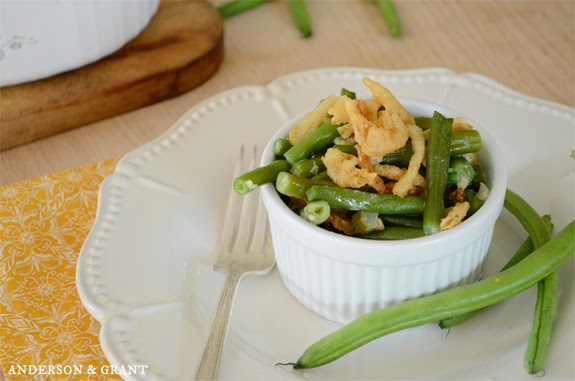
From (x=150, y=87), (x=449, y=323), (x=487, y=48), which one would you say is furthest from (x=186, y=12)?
(x=449, y=323)

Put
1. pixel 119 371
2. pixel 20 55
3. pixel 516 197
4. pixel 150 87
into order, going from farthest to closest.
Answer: pixel 150 87
pixel 20 55
pixel 516 197
pixel 119 371

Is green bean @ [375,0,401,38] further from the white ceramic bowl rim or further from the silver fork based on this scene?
the white ceramic bowl rim

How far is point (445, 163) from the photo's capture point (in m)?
1.76

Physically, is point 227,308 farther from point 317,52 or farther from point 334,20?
point 334,20

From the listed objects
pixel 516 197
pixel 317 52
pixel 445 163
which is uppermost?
pixel 445 163

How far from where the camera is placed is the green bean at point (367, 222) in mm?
1742

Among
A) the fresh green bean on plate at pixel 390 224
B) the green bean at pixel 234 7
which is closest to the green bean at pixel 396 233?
the fresh green bean on plate at pixel 390 224

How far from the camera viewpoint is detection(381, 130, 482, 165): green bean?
5.95 feet

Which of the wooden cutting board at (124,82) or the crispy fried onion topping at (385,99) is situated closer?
the crispy fried onion topping at (385,99)

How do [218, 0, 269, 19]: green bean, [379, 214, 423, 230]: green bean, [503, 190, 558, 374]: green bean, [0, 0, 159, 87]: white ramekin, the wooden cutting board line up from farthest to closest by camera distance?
[218, 0, 269, 19]: green bean < the wooden cutting board < [0, 0, 159, 87]: white ramekin < [379, 214, 423, 230]: green bean < [503, 190, 558, 374]: green bean

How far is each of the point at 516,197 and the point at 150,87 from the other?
127 cm

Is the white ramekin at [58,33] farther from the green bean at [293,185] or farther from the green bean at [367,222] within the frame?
the green bean at [367,222]

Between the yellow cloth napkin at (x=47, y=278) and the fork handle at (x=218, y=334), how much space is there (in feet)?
0.80

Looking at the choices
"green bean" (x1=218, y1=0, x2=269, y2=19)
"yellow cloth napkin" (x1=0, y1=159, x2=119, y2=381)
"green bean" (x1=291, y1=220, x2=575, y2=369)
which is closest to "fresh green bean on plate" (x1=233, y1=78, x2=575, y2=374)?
"green bean" (x1=291, y1=220, x2=575, y2=369)
